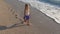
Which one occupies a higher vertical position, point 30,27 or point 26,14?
point 26,14

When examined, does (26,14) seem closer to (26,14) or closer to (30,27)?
(26,14)

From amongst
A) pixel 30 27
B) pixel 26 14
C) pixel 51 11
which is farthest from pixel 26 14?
pixel 51 11

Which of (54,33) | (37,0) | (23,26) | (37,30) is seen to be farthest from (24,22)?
(37,0)

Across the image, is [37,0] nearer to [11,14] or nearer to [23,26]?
[11,14]

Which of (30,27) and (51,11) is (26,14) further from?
(51,11)

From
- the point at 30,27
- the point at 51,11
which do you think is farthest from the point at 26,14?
the point at 51,11

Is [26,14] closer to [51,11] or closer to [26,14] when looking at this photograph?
[26,14]

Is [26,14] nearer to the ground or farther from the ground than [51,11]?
farther from the ground

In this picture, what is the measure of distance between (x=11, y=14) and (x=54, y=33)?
8.42 ft

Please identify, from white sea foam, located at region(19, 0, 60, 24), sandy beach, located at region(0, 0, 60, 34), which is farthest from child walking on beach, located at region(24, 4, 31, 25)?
white sea foam, located at region(19, 0, 60, 24)

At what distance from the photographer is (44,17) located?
7504mm

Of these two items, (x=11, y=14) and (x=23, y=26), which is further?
(x=11, y=14)

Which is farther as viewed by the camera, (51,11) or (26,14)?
(51,11)

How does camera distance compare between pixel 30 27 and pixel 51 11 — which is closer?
pixel 30 27
